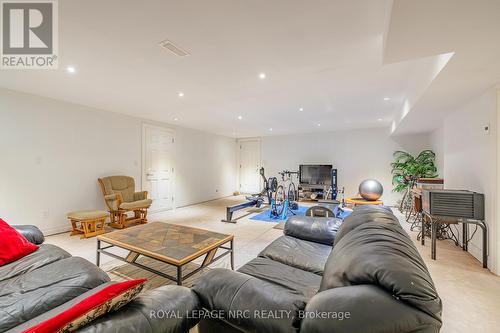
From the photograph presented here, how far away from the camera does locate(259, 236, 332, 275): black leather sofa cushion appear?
1.71 meters

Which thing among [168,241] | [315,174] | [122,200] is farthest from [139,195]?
[315,174]

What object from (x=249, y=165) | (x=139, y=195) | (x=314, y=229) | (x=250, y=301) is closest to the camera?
(x=250, y=301)

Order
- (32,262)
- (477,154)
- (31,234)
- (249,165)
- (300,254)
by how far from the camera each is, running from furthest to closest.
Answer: (249,165) → (477,154) → (31,234) → (300,254) → (32,262)

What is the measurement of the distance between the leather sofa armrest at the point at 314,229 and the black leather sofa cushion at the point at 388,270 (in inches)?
40.3

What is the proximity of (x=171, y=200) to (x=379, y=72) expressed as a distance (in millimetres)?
5448

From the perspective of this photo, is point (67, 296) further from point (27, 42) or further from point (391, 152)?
point (391, 152)

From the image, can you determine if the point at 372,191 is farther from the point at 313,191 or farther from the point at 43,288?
the point at 43,288

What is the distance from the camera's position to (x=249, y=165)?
8727 millimetres

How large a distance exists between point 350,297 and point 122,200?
469 cm

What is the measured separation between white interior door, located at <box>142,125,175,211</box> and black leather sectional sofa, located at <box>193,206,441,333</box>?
4730mm

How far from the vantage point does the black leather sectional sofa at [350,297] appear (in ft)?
2.18

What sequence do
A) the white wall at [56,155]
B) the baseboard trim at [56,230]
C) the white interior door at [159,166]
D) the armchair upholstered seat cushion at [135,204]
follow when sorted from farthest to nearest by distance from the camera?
1. the white interior door at [159,166]
2. the armchair upholstered seat cushion at [135,204]
3. the baseboard trim at [56,230]
4. the white wall at [56,155]

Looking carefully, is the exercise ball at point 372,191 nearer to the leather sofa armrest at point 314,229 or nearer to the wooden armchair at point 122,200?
the leather sofa armrest at point 314,229

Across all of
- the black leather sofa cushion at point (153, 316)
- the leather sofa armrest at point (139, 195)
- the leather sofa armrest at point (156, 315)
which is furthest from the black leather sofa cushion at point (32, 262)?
the leather sofa armrest at point (139, 195)
